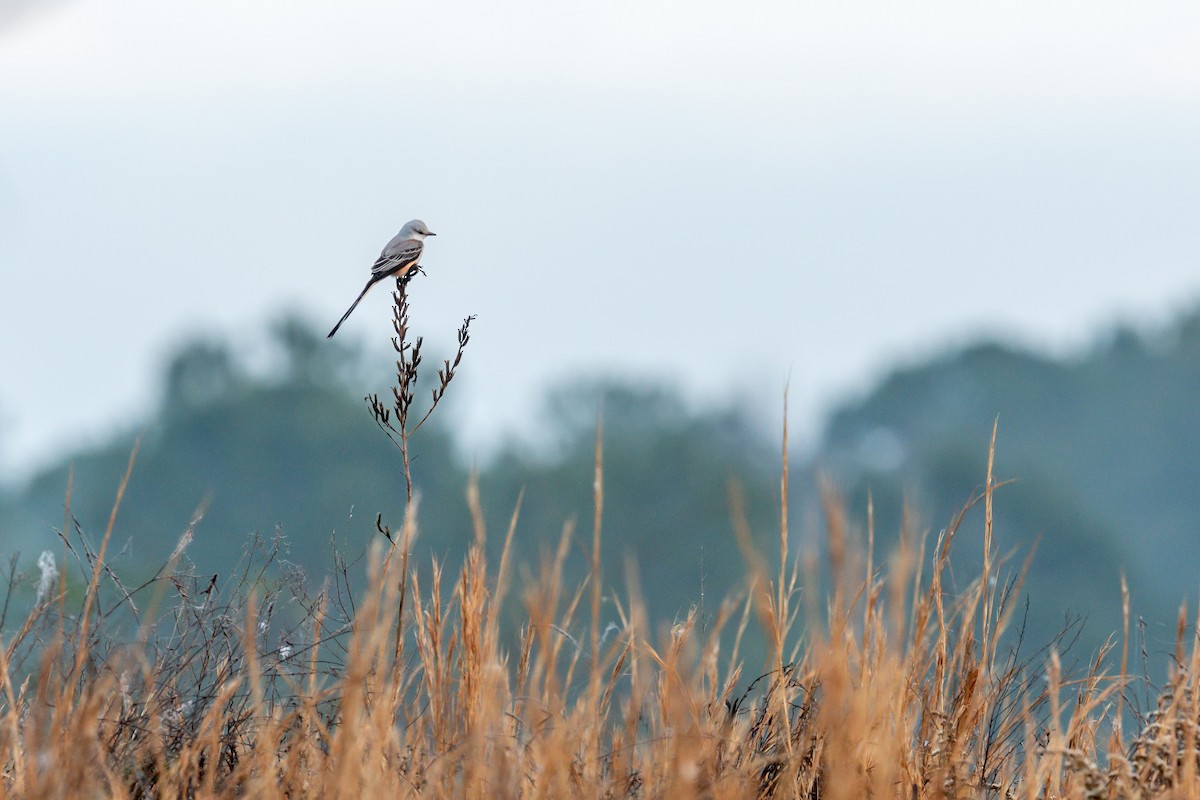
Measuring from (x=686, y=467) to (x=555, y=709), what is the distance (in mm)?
43473

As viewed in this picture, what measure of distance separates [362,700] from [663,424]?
5503 cm

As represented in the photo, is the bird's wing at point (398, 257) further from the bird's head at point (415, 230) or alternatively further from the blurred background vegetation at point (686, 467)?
the blurred background vegetation at point (686, 467)

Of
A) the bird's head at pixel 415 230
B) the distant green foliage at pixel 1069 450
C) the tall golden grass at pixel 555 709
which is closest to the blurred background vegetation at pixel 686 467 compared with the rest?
Result: the distant green foliage at pixel 1069 450

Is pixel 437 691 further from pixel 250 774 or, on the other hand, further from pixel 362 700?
pixel 250 774

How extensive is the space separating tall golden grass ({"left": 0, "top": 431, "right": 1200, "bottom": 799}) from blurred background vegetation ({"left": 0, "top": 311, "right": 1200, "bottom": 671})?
78.8 feet

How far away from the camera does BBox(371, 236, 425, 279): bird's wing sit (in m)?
4.38

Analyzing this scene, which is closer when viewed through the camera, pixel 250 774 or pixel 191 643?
pixel 250 774

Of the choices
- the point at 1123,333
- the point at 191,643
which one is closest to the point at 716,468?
the point at 1123,333

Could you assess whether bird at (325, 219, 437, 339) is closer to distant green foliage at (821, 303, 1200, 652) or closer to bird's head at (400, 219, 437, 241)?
bird's head at (400, 219, 437, 241)

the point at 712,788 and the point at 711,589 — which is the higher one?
the point at 712,788

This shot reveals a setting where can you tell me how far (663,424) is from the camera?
58.0 m

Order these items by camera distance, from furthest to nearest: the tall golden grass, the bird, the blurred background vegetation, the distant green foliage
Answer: the distant green foliage → the blurred background vegetation → the bird → the tall golden grass

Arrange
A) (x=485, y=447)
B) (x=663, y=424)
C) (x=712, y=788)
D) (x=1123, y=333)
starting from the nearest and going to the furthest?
(x=712, y=788)
(x=485, y=447)
(x=663, y=424)
(x=1123, y=333)

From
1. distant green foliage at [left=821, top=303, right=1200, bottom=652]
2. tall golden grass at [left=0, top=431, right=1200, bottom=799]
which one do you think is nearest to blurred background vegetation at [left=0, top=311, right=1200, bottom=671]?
distant green foliage at [left=821, top=303, right=1200, bottom=652]
